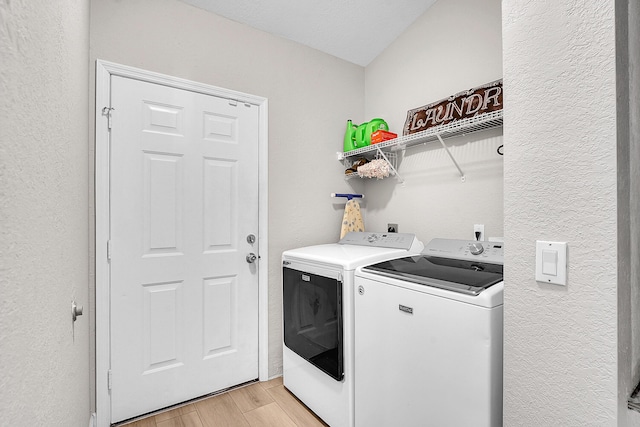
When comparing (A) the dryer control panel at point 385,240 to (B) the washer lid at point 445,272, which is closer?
(B) the washer lid at point 445,272

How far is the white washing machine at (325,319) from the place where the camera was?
1.69m

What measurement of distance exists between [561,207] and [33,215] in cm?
117

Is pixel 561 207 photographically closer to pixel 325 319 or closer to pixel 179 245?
pixel 325 319

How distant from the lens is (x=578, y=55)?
32.0 inches

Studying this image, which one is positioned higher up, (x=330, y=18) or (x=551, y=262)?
(x=330, y=18)

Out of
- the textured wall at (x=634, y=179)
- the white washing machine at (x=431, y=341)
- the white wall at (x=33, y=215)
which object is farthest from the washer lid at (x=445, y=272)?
the white wall at (x=33, y=215)

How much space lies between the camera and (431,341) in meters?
1.27

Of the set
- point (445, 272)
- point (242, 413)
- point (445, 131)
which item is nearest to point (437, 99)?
point (445, 131)

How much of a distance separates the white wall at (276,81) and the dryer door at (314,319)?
0.25m

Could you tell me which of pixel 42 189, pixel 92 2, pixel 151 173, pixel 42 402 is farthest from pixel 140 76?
pixel 42 402

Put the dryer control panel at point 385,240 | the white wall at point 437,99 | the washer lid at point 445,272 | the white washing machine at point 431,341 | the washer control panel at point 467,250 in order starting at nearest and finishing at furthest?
the white washing machine at point 431,341 → the washer lid at point 445,272 → the washer control panel at point 467,250 → the white wall at point 437,99 → the dryer control panel at point 385,240

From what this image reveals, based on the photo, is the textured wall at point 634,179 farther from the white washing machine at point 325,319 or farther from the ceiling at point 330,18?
the ceiling at point 330,18

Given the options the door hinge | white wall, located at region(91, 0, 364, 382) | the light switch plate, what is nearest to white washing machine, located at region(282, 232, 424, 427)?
white wall, located at region(91, 0, 364, 382)

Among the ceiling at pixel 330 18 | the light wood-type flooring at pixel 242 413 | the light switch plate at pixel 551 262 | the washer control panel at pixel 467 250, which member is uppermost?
the ceiling at pixel 330 18
